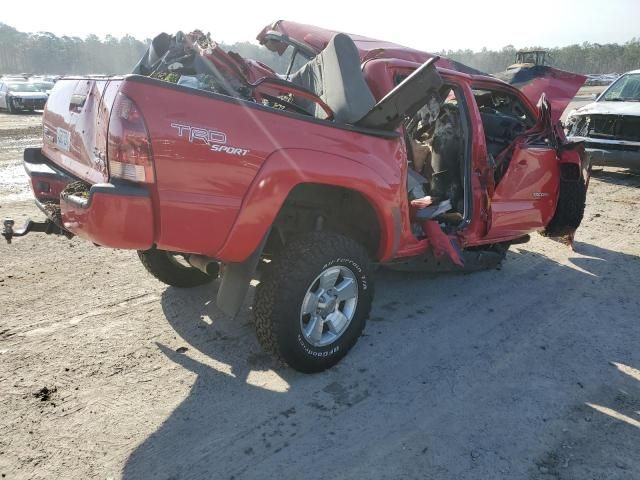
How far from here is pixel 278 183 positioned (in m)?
2.67

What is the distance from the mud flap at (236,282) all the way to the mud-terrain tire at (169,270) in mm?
962

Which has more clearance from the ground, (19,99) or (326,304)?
(19,99)

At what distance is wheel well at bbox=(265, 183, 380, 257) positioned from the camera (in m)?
3.19

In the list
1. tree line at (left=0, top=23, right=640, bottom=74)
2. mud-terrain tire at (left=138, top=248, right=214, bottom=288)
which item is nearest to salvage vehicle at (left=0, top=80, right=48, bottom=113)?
mud-terrain tire at (left=138, top=248, right=214, bottom=288)

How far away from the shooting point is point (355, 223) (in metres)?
3.50

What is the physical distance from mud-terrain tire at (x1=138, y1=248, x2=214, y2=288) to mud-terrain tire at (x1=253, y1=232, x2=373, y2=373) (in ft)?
4.06

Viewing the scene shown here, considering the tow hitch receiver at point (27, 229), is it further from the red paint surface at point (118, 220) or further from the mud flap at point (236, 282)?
the mud flap at point (236, 282)

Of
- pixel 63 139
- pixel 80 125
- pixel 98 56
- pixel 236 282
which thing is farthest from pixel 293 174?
pixel 98 56

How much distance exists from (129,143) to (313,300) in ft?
4.48

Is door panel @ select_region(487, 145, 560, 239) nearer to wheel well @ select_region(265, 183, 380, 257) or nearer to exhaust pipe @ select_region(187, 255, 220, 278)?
wheel well @ select_region(265, 183, 380, 257)

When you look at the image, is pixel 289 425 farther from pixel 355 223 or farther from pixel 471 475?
pixel 355 223

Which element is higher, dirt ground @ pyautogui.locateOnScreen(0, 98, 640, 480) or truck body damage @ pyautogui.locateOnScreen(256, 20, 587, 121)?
truck body damage @ pyautogui.locateOnScreen(256, 20, 587, 121)

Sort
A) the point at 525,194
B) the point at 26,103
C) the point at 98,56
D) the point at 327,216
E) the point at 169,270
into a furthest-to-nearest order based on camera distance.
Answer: the point at 98,56, the point at 26,103, the point at 525,194, the point at 169,270, the point at 327,216

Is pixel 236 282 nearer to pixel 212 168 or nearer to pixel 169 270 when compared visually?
pixel 212 168
